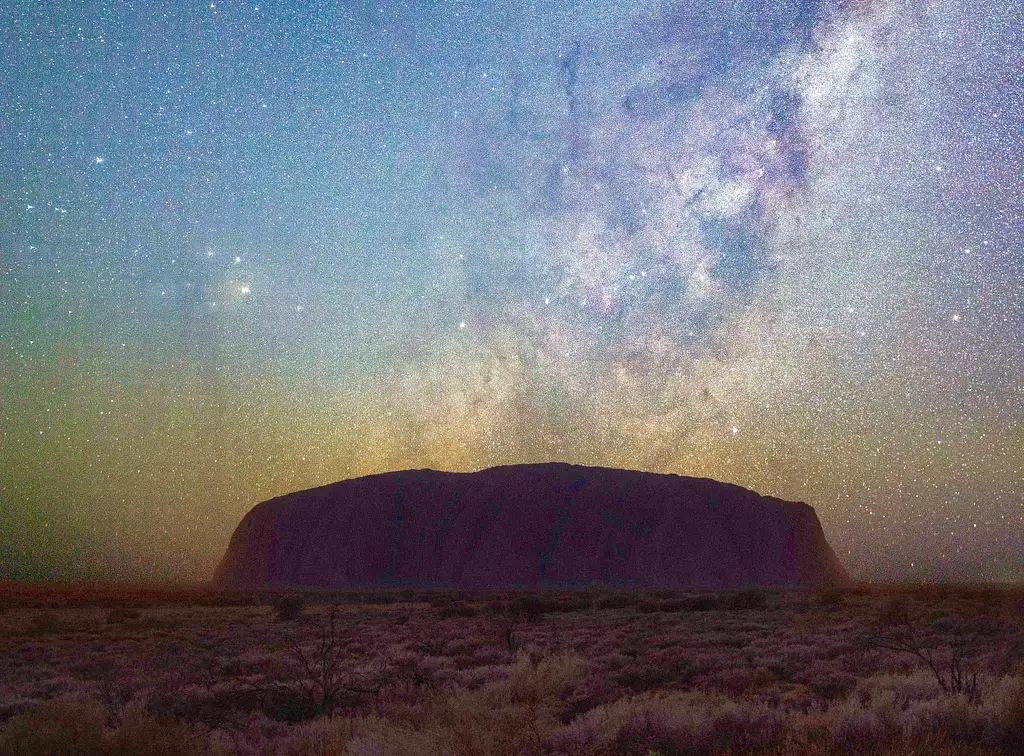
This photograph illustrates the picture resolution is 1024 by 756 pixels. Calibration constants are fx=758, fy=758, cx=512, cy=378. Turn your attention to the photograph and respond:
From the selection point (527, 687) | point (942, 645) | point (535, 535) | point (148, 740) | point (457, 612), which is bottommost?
point (457, 612)

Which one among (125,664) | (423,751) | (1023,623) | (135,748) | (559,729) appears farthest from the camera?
(1023,623)

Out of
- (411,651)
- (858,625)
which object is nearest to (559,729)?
(411,651)

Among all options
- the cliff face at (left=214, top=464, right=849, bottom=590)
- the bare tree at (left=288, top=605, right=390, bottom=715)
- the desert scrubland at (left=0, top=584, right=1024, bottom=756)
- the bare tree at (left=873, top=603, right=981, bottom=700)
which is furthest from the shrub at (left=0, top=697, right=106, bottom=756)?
the cliff face at (left=214, top=464, right=849, bottom=590)

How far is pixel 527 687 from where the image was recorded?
9602mm

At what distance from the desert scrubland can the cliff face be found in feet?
173

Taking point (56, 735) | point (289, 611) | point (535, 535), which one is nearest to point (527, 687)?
point (56, 735)

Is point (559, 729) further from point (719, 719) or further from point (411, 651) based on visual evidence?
point (411, 651)

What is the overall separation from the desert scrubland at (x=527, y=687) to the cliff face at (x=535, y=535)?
2074 inches

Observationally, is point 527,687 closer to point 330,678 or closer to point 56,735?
point 330,678

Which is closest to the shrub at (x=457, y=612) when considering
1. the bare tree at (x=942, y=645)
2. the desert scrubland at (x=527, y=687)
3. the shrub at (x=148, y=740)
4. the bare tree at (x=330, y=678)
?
the desert scrubland at (x=527, y=687)

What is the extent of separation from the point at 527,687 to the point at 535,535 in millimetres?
74955

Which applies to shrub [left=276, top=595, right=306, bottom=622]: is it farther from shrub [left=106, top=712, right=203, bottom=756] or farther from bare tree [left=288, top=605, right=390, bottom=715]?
shrub [left=106, top=712, right=203, bottom=756]

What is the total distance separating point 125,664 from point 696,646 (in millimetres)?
12844

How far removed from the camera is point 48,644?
22.4 m
